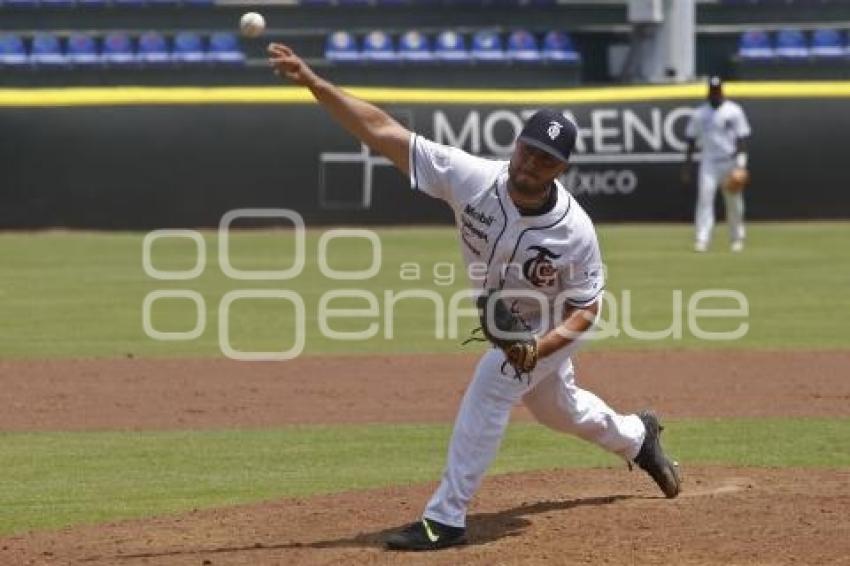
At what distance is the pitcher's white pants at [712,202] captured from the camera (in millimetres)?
21078

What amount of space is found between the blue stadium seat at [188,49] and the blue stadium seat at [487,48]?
447 cm

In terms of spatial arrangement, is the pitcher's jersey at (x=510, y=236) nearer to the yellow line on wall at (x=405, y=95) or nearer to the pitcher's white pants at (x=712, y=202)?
the pitcher's white pants at (x=712, y=202)

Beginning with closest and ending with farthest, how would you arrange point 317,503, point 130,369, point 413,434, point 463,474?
1. point 463,474
2. point 317,503
3. point 413,434
4. point 130,369

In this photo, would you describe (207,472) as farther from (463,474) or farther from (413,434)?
(463,474)

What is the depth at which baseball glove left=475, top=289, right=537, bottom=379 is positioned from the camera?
21.8ft

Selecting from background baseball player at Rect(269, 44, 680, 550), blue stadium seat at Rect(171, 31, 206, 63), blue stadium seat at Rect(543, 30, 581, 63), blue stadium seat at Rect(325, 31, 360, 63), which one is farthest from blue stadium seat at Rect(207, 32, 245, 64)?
background baseball player at Rect(269, 44, 680, 550)

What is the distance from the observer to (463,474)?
22.5 ft

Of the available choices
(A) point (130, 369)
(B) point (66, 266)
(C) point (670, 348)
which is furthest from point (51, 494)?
(B) point (66, 266)

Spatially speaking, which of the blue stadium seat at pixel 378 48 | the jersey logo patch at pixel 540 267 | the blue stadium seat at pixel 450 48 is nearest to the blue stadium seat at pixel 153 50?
the blue stadium seat at pixel 378 48

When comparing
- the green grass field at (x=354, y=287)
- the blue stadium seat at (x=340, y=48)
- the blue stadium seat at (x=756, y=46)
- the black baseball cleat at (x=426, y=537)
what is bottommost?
the green grass field at (x=354, y=287)

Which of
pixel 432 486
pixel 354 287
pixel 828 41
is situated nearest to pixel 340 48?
pixel 828 41

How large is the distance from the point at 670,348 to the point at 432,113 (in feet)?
35.5

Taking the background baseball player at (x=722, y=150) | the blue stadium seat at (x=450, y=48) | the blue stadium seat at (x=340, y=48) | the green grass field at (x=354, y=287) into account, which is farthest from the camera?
the blue stadium seat at (x=450, y=48)

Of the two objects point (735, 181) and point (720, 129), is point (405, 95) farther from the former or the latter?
point (735, 181)
